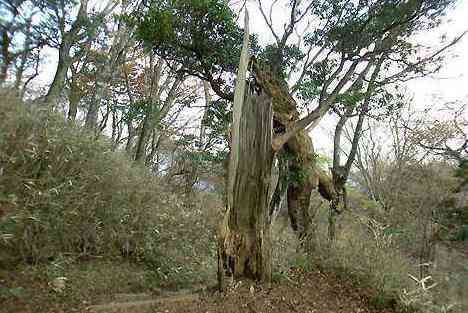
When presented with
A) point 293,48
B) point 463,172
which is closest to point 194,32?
point 293,48

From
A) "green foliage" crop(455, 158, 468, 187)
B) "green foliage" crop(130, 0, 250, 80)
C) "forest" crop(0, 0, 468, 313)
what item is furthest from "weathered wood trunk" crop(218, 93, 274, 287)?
"green foliage" crop(455, 158, 468, 187)

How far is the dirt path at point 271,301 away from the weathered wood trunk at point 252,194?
270 mm

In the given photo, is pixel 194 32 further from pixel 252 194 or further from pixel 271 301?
pixel 271 301

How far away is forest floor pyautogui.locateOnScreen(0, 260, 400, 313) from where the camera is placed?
124 inches

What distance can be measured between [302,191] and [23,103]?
438 centimetres

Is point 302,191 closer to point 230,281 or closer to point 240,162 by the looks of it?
point 240,162

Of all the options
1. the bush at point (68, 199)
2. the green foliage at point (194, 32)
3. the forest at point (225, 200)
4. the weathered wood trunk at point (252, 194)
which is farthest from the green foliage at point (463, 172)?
the bush at point (68, 199)

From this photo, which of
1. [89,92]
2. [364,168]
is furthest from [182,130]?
[364,168]

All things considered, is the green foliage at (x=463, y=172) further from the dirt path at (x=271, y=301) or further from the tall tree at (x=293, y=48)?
the dirt path at (x=271, y=301)

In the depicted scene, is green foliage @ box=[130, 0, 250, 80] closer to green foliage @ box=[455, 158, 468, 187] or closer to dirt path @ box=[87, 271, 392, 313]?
dirt path @ box=[87, 271, 392, 313]

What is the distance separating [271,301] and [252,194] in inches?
46.9

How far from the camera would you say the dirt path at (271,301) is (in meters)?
3.31

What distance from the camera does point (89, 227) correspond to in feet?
13.4

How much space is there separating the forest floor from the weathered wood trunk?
26 centimetres
